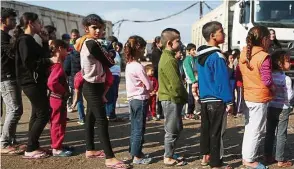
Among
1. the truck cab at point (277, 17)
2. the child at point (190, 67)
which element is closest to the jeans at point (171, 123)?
the child at point (190, 67)

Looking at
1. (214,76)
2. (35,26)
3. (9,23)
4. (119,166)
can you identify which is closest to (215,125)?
(214,76)

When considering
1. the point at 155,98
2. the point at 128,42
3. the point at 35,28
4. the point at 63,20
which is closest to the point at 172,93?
the point at 128,42

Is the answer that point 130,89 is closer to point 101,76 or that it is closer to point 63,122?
point 101,76

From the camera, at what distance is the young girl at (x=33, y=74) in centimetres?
495

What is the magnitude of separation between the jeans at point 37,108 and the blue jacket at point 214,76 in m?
2.14

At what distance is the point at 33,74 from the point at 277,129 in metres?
3.27

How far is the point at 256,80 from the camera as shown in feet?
14.6

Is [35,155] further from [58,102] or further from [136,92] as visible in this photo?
[136,92]

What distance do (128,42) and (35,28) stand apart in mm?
1333

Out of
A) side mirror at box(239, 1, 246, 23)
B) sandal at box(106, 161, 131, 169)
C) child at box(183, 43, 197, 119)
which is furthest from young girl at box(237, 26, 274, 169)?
side mirror at box(239, 1, 246, 23)

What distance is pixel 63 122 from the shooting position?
17.6ft

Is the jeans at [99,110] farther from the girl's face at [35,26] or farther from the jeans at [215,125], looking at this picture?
the jeans at [215,125]

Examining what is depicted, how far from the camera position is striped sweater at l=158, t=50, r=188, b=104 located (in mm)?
4672

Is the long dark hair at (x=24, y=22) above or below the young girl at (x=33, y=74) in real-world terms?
above
